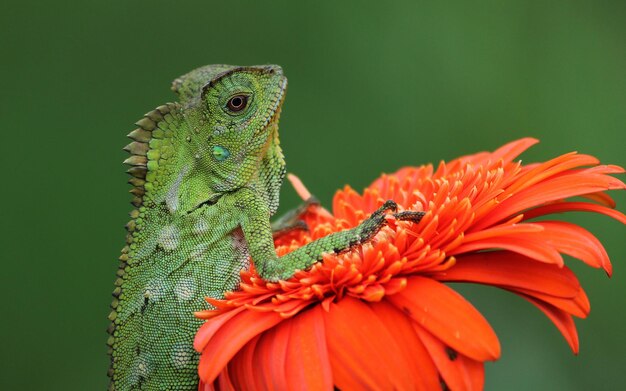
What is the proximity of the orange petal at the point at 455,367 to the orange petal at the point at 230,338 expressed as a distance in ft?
1.09

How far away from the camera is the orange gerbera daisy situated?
1.42m

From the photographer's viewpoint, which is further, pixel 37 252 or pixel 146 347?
pixel 37 252

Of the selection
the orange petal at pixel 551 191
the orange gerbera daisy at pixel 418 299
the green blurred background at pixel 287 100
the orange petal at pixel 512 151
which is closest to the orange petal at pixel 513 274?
the orange gerbera daisy at pixel 418 299

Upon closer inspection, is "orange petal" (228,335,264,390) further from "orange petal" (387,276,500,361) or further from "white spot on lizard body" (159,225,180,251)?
"white spot on lizard body" (159,225,180,251)

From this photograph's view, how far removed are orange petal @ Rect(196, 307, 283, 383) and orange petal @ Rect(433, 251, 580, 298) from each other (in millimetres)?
363

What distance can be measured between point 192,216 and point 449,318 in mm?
778

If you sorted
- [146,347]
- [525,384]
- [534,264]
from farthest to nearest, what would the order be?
[525,384] < [146,347] < [534,264]

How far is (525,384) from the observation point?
2.14 meters

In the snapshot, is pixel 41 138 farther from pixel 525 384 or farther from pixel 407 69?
pixel 525 384

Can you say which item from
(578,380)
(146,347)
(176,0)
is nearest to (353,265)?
(146,347)

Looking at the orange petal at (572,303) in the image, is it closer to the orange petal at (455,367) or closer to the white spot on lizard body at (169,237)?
the orange petal at (455,367)

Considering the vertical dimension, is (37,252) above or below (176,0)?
below

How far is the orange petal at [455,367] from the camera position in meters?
1.39

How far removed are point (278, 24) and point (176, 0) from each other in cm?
50
